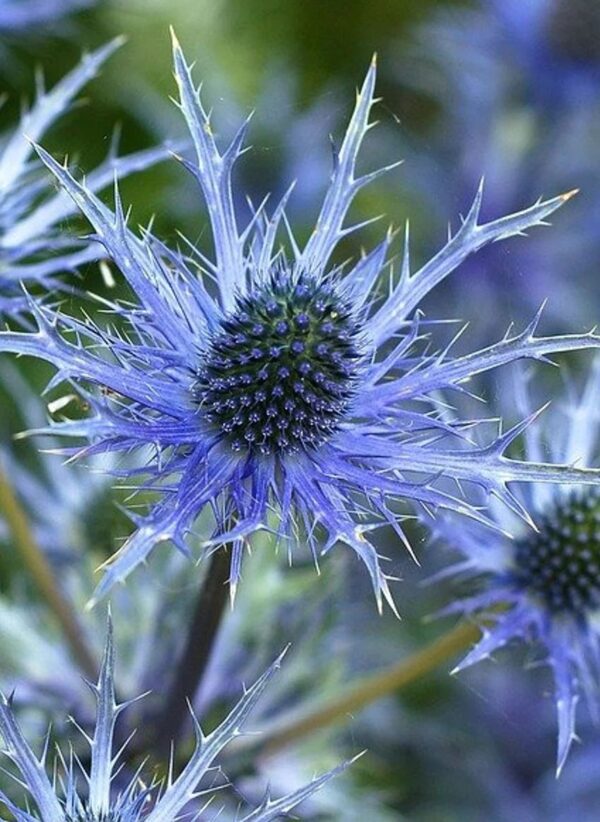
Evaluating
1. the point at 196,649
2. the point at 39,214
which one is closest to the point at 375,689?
the point at 196,649

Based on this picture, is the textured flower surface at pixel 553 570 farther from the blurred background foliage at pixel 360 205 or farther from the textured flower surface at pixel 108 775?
the textured flower surface at pixel 108 775

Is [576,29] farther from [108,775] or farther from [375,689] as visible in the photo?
[108,775]

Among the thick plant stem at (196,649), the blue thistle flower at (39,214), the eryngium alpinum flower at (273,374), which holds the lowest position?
the thick plant stem at (196,649)

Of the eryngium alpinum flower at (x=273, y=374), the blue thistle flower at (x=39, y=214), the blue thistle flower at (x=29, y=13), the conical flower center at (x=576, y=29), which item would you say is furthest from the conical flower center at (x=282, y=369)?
the conical flower center at (x=576, y=29)

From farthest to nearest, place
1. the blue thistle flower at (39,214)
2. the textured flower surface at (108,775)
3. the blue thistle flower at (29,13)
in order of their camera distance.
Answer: the blue thistle flower at (29,13) → the blue thistle flower at (39,214) → the textured flower surface at (108,775)

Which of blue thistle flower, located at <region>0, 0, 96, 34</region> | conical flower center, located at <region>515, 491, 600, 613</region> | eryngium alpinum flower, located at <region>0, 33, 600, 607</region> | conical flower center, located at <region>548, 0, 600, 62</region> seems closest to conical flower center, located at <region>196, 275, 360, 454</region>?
eryngium alpinum flower, located at <region>0, 33, 600, 607</region>

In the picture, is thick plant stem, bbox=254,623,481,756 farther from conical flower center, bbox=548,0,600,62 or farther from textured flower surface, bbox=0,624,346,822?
conical flower center, bbox=548,0,600,62
